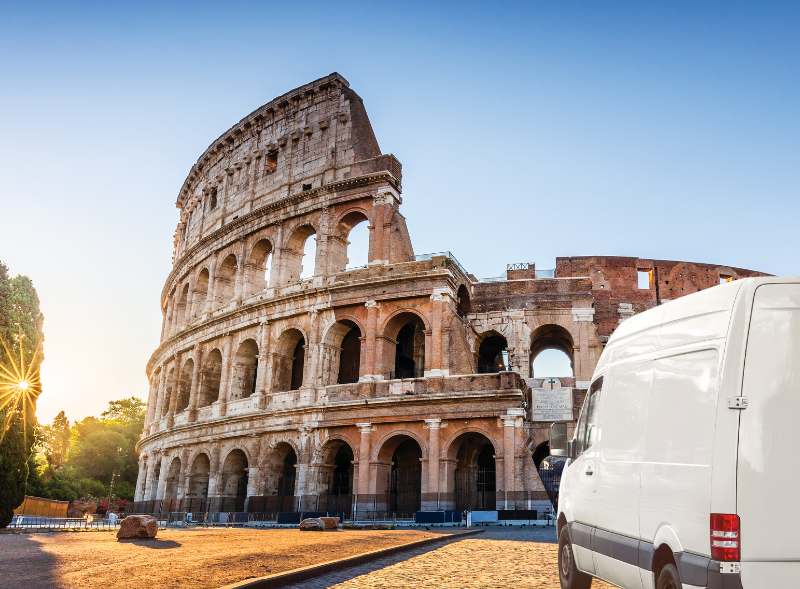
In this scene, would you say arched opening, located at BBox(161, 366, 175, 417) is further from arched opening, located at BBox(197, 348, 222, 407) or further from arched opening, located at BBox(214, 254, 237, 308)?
arched opening, located at BBox(214, 254, 237, 308)

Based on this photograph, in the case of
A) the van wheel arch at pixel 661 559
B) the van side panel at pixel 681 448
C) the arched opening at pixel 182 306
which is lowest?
the van wheel arch at pixel 661 559

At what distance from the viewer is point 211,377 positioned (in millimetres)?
29000

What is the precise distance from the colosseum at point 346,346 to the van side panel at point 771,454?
16891 millimetres

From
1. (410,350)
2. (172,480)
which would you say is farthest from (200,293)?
(410,350)

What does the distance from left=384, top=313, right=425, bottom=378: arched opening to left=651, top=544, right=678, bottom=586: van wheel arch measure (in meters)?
19.2

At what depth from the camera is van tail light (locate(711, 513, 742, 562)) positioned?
11.4 ft

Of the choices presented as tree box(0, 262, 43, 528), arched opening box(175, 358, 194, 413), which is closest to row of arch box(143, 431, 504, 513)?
arched opening box(175, 358, 194, 413)

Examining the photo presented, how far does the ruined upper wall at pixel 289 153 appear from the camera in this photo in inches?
1047

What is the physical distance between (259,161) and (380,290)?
10.3 m

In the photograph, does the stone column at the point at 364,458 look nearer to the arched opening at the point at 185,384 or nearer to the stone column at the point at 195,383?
the stone column at the point at 195,383

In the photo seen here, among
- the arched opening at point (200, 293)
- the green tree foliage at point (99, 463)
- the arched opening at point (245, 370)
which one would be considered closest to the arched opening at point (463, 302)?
the arched opening at point (245, 370)

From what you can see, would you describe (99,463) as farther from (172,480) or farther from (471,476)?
(471,476)

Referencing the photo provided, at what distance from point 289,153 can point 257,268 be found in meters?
5.05

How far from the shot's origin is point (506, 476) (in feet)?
66.9
